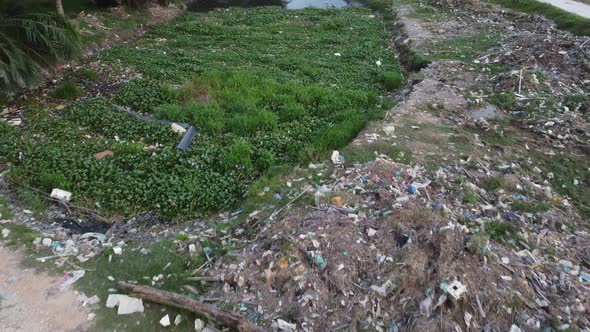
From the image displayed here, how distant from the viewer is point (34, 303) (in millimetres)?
4309

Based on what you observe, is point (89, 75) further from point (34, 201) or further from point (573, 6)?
point (573, 6)

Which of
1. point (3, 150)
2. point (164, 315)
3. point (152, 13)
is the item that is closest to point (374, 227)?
point (164, 315)

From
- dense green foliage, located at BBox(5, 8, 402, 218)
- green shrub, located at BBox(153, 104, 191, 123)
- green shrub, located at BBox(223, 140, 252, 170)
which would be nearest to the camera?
dense green foliage, located at BBox(5, 8, 402, 218)

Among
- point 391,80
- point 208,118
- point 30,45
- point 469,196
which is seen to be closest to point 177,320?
point 469,196

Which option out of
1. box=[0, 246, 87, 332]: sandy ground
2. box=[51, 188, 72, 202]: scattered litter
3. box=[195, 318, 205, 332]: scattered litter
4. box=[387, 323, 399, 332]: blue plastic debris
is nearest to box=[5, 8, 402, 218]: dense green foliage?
box=[51, 188, 72, 202]: scattered litter

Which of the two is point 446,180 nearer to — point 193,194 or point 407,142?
point 407,142

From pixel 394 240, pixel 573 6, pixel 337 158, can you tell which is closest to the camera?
pixel 394 240

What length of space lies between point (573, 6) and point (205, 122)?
1527 cm

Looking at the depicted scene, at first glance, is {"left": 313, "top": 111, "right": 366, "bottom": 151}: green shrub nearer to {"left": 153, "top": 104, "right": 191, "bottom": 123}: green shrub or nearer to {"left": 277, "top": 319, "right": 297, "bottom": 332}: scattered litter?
{"left": 153, "top": 104, "right": 191, "bottom": 123}: green shrub

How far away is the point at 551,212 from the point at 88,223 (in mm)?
6244

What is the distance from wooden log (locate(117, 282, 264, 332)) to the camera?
388cm

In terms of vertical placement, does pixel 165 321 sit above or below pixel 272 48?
above

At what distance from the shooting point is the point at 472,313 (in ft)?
12.8

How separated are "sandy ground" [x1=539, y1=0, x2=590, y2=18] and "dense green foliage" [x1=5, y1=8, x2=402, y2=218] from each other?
725cm
